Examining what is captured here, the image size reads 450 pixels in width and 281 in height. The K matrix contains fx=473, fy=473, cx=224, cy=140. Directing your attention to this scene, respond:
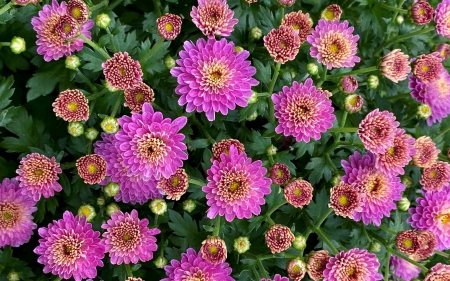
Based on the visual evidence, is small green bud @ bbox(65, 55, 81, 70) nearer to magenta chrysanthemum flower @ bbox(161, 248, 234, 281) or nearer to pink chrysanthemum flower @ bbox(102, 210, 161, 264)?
pink chrysanthemum flower @ bbox(102, 210, 161, 264)

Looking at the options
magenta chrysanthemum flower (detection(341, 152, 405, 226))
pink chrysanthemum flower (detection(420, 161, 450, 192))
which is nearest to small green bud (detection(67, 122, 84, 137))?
magenta chrysanthemum flower (detection(341, 152, 405, 226))

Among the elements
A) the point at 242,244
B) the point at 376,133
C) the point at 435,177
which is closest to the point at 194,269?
the point at 242,244

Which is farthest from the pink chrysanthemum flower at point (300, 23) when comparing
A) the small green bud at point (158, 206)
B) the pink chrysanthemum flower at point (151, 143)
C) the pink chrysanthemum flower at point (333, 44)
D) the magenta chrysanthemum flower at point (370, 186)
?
the small green bud at point (158, 206)

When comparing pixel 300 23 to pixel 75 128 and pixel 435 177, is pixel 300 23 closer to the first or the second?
pixel 435 177

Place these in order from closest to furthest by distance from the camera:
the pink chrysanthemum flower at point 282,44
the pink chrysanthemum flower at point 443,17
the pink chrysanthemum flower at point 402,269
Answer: the pink chrysanthemum flower at point 282,44 < the pink chrysanthemum flower at point 443,17 < the pink chrysanthemum flower at point 402,269

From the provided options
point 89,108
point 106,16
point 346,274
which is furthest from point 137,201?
point 346,274

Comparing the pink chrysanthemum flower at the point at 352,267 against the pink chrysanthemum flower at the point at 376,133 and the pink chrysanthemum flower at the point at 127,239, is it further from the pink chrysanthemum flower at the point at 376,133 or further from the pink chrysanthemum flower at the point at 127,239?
the pink chrysanthemum flower at the point at 127,239
